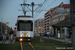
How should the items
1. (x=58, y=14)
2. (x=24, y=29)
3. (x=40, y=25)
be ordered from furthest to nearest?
(x=58, y=14), (x=40, y=25), (x=24, y=29)

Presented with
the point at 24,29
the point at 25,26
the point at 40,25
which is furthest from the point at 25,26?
the point at 40,25

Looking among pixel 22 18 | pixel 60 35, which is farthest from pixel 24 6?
pixel 22 18

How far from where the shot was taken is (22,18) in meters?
24.7

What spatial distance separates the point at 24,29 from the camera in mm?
24156

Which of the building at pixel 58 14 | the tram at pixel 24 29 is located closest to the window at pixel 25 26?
the tram at pixel 24 29

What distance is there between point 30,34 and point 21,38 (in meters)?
1.33

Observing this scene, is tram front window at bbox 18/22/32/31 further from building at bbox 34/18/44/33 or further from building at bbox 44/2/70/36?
building at bbox 44/2/70/36

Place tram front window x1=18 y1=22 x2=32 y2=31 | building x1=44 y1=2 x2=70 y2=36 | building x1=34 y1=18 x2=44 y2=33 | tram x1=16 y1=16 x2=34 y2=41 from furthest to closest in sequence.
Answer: building x1=34 y1=18 x2=44 y2=33
building x1=44 y1=2 x2=70 y2=36
tram front window x1=18 y1=22 x2=32 y2=31
tram x1=16 y1=16 x2=34 y2=41

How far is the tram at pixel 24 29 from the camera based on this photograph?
2403 centimetres

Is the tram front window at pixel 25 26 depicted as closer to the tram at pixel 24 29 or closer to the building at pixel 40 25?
the tram at pixel 24 29

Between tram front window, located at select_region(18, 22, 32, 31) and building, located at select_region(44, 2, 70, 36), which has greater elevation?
building, located at select_region(44, 2, 70, 36)

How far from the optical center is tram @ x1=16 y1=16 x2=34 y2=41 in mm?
24031

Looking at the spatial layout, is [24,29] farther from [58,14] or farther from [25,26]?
[58,14]

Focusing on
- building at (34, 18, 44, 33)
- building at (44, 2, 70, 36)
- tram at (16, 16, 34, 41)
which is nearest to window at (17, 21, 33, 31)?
tram at (16, 16, 34, 41)
